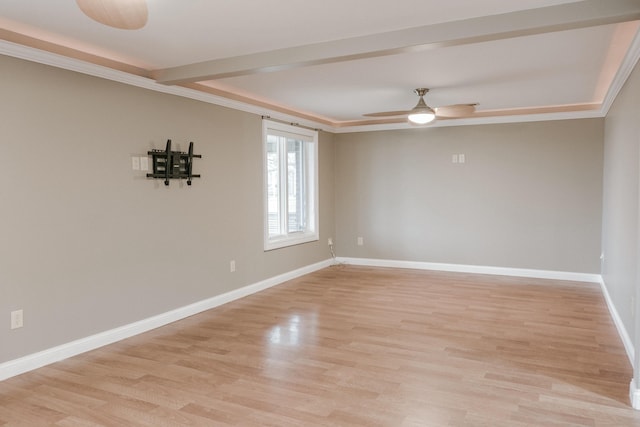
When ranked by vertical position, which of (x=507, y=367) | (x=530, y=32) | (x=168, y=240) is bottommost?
(x=507, y=367)

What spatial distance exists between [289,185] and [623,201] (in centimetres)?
388

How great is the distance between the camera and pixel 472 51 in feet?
11.3

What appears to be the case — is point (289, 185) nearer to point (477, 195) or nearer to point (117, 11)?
point (477, 195)

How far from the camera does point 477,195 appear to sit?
21.2 ft

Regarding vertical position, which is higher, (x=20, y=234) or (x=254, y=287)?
(x=20, y=234)

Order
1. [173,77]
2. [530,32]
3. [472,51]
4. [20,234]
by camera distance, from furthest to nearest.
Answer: [173,77]
[472,51]
[20,234]
[530,32]

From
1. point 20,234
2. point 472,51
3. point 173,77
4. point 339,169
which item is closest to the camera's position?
point 20,234

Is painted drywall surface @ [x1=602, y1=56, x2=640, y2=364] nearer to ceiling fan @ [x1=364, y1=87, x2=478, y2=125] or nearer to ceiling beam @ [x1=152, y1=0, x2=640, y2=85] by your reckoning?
ceiling beam @ [x1=152, y1=0, x2=640, y2=85]

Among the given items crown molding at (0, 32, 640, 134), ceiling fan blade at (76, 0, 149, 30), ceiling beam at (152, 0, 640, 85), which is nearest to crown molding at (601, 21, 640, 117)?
crown molding at (0, 32, 640, 134)

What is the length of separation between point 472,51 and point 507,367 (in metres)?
2.26

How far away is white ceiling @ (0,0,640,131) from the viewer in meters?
2.59

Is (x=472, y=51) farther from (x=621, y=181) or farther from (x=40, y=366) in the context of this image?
(x=40, y=366)

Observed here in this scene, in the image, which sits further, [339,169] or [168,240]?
[339,169]

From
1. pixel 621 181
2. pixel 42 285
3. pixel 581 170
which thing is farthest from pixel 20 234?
pixel 581 170
